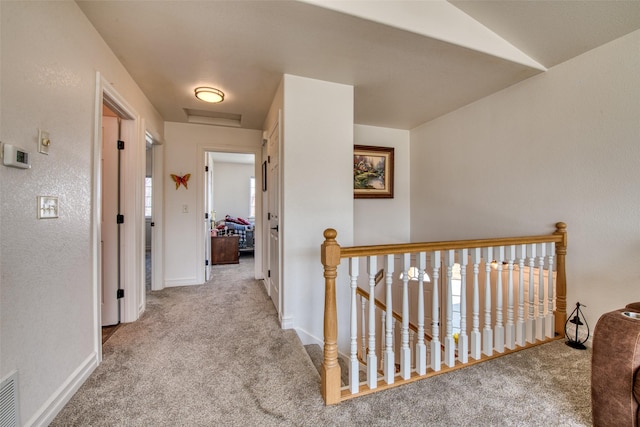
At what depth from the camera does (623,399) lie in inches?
45.7

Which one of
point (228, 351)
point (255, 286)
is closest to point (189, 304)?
point (255, 286)

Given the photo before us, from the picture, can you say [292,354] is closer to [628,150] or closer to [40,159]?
[40,159]

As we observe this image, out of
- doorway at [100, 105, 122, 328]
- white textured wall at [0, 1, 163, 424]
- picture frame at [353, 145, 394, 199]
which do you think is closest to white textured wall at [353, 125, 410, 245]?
picture frame at [353, 145, 394, 199]

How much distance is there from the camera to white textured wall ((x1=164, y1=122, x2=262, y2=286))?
368 centimetres

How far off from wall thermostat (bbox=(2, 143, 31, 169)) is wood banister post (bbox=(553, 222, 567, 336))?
344 cm

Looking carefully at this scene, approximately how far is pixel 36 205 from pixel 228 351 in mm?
1487

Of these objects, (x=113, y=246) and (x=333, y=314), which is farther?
(x=113, y=246)

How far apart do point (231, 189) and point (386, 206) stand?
510 cm

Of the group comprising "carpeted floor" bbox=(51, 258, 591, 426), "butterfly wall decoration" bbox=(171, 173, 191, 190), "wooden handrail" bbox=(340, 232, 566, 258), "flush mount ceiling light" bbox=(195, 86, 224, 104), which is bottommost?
"carpeted floor" bbox=(51, 258, 591, 426)

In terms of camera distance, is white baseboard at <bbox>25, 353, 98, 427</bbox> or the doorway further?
the doorway

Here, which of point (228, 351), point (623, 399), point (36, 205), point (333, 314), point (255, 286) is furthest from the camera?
point (255, 286)

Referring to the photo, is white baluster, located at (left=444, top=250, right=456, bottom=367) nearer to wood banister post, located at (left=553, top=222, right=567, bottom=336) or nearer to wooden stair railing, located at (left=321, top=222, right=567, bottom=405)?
wooden stair railing, located at (left=321, top=222, right=567, bottom=405)

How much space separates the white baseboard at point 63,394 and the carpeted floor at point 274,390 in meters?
0.03

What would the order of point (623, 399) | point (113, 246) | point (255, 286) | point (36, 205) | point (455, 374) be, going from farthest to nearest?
point (255, 286) → point (113, 246) → point (455, 374) → point (36, 205) → point (623, 399)
